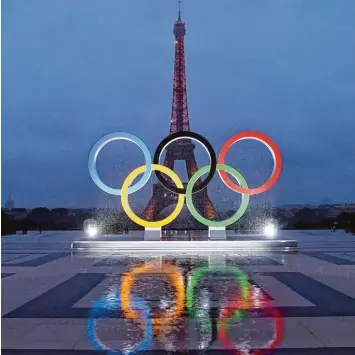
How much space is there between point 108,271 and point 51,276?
1.56 meters

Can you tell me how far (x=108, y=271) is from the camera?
14.5m

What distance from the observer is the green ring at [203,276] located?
877cm

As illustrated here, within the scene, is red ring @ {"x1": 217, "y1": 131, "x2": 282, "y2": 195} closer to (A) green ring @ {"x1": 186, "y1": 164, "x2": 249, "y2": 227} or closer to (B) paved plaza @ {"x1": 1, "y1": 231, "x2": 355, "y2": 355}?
(A) green ring @ {"x1": 186, "y1": 164, "x2": 249, "y2": 227}

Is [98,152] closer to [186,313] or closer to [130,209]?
[130,209]

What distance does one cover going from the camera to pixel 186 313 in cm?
859

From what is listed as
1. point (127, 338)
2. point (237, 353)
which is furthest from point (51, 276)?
point (237, 353)

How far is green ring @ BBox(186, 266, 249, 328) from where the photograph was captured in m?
8.77

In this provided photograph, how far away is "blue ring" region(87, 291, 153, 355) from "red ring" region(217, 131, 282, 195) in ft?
40.1

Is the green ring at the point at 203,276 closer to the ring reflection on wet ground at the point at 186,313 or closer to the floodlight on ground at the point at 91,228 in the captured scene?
the ring reflection on wet ground at the point at 186,313

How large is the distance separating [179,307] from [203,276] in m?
4.04

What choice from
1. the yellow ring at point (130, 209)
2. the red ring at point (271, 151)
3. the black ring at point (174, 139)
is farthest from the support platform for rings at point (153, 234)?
the red ring at point (271, 151)

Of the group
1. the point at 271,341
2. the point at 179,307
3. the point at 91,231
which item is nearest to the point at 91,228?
the point at 91,231

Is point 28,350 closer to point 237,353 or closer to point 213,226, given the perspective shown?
point 237,353

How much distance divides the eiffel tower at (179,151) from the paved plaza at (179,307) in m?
21.4
